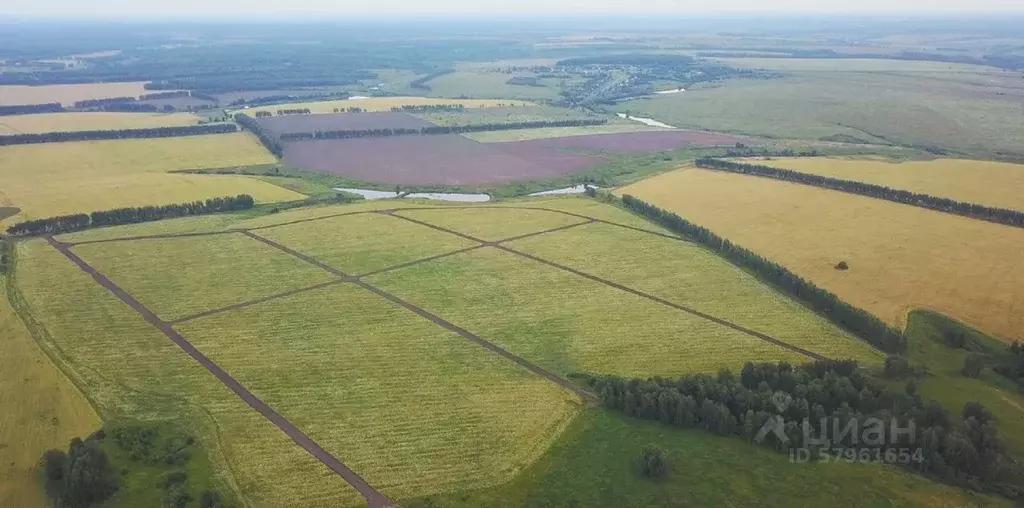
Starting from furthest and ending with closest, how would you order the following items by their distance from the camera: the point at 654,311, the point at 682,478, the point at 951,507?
the point at 654,311
the point at 682,478
the point at 951,507

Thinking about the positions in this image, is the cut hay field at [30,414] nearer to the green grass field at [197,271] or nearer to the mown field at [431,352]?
the mown field at [431,352]

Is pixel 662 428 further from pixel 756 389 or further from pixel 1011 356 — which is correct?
pixel 1011 356

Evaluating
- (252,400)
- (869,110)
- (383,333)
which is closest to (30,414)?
(252,400)

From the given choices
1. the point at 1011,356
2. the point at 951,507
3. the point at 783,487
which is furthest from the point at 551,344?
the point at 1011,356

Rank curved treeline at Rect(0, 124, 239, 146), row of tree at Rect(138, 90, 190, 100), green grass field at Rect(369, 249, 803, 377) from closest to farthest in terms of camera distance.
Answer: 1. green grass field at Rect(369, 249, 803, 377)
2. curved treeline at Rect(0, 124, 239, 146)
3. row of tree at Rect(138, 90, 190, 100)

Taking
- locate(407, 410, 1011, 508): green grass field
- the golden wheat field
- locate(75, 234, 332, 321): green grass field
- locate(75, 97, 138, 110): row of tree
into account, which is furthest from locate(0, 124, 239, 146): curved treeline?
locate(407, 410, 1011, 508): green grass field

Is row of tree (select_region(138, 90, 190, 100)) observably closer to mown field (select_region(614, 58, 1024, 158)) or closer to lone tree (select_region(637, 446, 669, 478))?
mown field (select_region(614, 58, 1024, 158))

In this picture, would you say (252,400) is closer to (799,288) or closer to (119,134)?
(799,288)

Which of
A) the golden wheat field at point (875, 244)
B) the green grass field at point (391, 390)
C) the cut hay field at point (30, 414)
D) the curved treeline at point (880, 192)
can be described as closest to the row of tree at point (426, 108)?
the curved treeline at point (880, 192)
